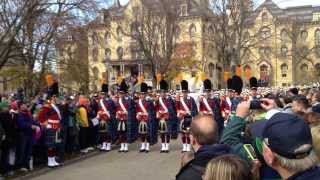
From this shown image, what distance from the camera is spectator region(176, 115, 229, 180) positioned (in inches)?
152

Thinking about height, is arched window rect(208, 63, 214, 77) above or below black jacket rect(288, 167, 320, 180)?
above

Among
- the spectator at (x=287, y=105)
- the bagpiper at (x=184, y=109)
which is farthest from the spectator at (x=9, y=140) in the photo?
the bagpiper at (x=184, y=109)

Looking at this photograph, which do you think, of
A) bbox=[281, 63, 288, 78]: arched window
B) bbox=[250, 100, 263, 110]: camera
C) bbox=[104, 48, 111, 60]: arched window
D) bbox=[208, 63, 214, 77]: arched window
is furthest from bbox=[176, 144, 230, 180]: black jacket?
bbox=[281, 63, 288, 78]: arched window

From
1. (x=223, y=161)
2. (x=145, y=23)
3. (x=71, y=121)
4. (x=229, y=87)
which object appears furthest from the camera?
(x=145, y=23)

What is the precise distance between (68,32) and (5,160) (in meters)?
12.4

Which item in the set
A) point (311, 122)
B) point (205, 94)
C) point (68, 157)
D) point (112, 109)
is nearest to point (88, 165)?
point (68, 157)

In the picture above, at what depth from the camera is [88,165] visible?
13586mm

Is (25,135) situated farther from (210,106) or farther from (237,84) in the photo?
(237,84)

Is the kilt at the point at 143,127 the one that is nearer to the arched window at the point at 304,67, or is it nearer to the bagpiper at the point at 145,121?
Result: the bagpiper at the point at 145,121

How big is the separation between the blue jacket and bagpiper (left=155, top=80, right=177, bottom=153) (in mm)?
5059

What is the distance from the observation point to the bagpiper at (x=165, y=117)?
1631 centimetres

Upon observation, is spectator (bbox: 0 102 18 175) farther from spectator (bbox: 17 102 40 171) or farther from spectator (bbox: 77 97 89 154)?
spectator (bbox: 77 97 89 154)

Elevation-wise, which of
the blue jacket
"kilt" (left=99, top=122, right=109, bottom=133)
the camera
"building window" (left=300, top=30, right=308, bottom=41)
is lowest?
"kilt" (left=99, top=122, right=109, bottom=133)

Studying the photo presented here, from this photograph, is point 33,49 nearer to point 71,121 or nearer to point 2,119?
point 71,121
